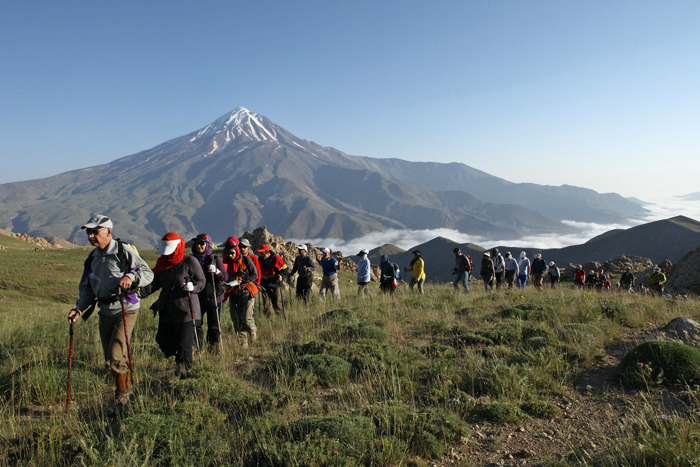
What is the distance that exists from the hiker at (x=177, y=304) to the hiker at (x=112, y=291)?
46cm

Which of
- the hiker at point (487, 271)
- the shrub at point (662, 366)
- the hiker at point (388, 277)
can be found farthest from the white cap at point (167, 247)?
the hiker at point (487, 271)

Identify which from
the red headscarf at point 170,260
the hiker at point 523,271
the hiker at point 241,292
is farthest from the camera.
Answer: the hiker at point 523,271

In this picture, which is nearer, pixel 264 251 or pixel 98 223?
pixel 98 223

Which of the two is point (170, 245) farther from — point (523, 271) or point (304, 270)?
point (523, 271)

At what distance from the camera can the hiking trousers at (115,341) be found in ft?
13.9

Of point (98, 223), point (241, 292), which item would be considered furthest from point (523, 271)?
point (98, 223)

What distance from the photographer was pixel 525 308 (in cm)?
814

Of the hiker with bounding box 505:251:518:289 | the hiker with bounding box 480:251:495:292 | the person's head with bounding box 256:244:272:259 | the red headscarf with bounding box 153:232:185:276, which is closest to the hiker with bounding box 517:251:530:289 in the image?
the hiker with bounding box 505:251:518:289

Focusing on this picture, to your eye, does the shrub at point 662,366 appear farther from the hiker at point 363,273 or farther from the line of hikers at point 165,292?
the hiker at point 363,273

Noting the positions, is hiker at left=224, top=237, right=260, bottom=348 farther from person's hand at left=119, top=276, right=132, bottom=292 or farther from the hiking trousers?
person's hand at left=119, top=276, right=132, bottom=292

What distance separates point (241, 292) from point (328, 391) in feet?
8.43

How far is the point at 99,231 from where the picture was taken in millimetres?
4152

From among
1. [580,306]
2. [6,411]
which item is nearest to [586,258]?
[580,306]

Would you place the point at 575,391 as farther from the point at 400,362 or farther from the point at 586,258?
the point at 586,258
